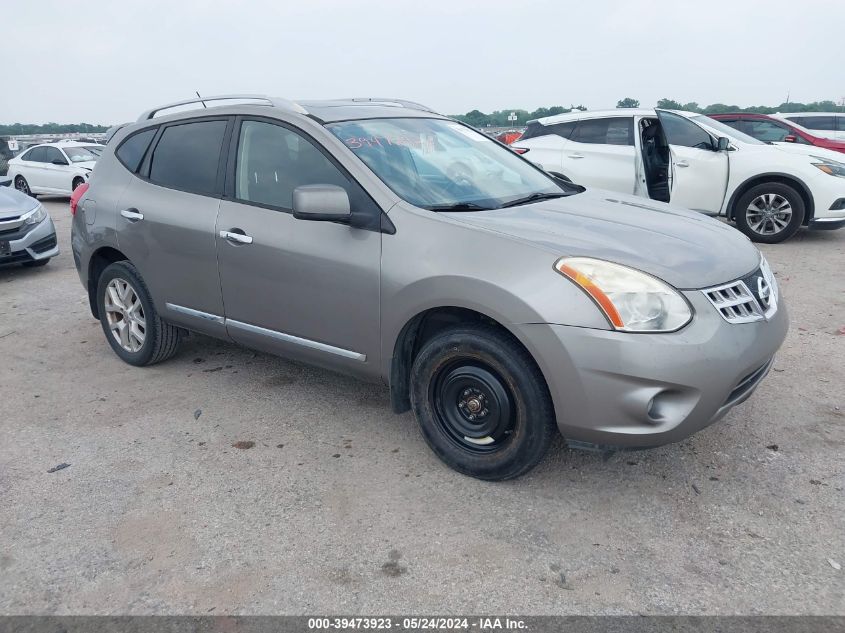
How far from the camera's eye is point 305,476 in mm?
3275

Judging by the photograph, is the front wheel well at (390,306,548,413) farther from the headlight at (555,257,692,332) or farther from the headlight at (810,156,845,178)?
the headlight at (810,156,845,178)

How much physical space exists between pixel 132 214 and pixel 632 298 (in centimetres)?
320

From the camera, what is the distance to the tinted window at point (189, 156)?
404 centimetres

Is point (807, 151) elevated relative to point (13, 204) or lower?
elevated

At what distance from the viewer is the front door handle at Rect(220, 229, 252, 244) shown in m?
3.70

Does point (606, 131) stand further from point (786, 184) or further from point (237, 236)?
point (237, 236)


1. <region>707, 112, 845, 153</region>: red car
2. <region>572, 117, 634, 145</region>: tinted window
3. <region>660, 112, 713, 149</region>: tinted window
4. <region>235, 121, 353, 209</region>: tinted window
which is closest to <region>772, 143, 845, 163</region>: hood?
<region>660, 112, 713, 149</region>: tinted window

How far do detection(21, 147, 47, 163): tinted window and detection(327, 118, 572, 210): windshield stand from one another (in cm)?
1463

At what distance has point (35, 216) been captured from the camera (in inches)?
308

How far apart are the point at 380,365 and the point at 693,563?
1.61m

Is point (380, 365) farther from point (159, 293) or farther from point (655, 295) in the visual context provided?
point (159, 293)

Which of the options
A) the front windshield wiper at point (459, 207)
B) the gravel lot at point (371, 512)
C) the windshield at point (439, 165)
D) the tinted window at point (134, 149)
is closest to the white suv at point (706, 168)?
the gravel lot at point (371, 512)

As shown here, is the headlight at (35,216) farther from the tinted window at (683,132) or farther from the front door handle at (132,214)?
the tinted window at (683,132)

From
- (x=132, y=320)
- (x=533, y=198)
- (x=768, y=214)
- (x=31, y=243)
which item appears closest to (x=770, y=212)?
(x=768, y=214)
